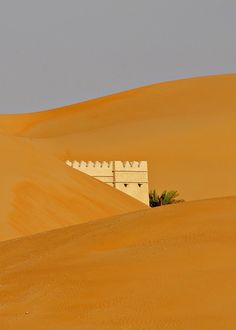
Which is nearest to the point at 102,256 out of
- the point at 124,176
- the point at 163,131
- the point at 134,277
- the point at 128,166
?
the point at 134,277

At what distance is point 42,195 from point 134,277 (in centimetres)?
1812

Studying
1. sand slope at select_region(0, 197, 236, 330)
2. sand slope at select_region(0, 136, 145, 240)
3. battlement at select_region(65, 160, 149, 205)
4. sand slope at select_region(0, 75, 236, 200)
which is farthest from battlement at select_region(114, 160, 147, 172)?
sand slope at select_region(0, 197, 236, 330)

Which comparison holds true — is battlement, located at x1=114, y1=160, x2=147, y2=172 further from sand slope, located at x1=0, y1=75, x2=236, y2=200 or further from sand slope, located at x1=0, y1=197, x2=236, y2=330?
sand slope, located at x1=0, y1=197, x2=236, y2=330

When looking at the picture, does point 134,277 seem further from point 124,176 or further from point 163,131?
point 163,131

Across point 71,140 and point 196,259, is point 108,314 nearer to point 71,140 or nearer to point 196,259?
point 196,259

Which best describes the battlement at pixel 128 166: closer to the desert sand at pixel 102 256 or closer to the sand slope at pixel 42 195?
the sand slope at pixel 42 195

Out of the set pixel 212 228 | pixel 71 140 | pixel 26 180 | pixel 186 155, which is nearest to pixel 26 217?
pixel 26 180

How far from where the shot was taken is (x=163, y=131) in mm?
70562

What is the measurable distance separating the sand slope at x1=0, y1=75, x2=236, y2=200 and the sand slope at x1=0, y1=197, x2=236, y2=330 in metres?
35.7

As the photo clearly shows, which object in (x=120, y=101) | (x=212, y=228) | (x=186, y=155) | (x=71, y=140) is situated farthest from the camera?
(x=120, y=101)

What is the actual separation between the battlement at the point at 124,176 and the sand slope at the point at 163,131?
35.9 ft

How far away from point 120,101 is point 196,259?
248 ft

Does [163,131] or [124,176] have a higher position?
[163,131]

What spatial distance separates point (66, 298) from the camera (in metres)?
11.5
